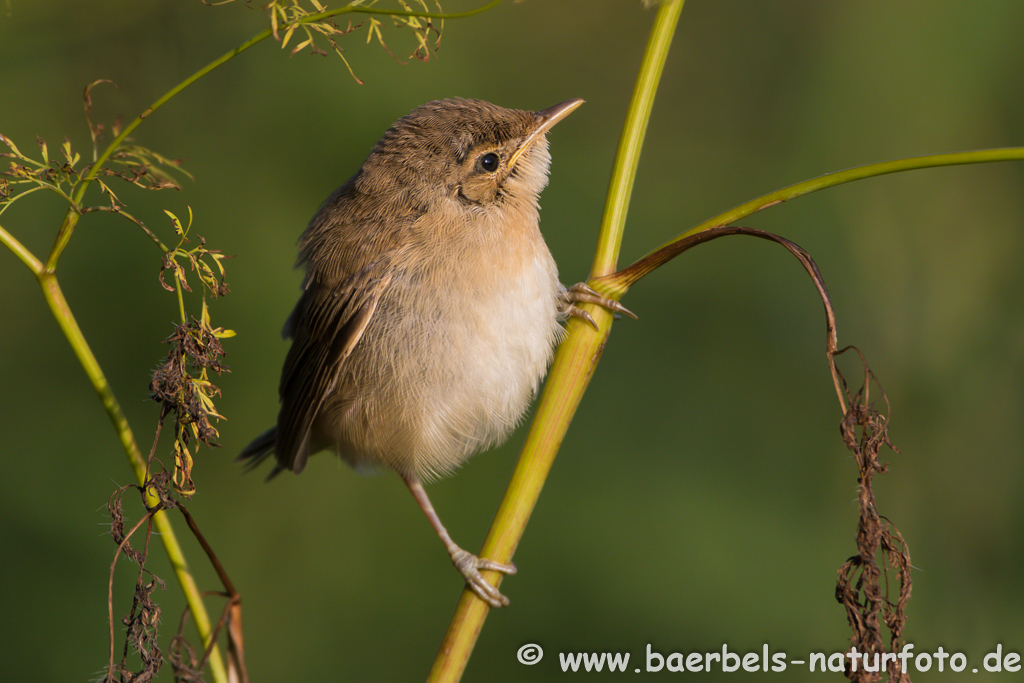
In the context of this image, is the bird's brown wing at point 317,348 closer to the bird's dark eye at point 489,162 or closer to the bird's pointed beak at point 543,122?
the bird's dark eye at point 489,162

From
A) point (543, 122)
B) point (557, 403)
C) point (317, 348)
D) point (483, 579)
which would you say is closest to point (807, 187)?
point (557, 403)

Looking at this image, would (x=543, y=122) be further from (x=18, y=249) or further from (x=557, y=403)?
(x=18, y=249)

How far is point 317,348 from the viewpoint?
2.83m

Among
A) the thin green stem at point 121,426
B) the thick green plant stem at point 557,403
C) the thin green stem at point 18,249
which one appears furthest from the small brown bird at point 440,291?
the thin green stem at point 18,249

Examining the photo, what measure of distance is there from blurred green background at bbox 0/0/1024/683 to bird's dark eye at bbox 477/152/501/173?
1701mm

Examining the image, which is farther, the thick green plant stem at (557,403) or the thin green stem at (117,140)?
the thick green plant stem at (557,403)

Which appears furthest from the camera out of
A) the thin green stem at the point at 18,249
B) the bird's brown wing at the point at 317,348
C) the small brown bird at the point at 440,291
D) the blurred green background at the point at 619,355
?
the blurred green background at the point at 619,355

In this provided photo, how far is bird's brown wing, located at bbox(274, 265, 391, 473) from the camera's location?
2.60 m

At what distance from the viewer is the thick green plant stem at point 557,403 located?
1.57 meters

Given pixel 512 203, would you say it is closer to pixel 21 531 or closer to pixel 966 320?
pixel 966 320

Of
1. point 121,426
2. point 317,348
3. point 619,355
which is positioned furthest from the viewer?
point 619,355

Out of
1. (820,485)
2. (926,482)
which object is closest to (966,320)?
(926,482)

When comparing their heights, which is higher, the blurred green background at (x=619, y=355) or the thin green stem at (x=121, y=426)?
the blurred green background at (x=619, y=355)

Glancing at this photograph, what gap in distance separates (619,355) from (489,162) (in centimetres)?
191
